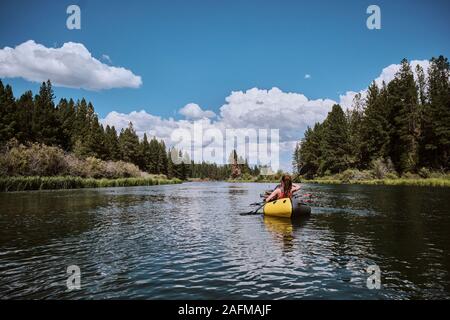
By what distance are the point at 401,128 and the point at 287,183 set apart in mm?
66844

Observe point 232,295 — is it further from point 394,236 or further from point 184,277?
point 394,236

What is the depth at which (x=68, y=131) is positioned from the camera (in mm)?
96562

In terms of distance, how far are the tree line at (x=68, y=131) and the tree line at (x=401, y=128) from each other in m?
65.9

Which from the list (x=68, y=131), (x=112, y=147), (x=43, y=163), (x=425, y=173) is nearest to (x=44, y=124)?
(x=68, y=131)

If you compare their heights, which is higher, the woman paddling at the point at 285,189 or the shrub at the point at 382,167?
the shrub at the point at 382,167

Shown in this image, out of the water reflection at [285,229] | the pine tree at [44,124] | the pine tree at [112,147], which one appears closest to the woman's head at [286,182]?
the water reflection at [285,229]

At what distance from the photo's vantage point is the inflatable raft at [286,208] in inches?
847

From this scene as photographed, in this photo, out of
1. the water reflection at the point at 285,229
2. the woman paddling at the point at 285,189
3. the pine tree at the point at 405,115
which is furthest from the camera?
the pine tree at the point at 405,115

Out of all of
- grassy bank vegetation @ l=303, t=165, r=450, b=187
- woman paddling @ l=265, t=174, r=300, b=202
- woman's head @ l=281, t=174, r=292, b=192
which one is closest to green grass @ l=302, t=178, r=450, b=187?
grassy bank vegetation @ l=303, t=165, r=450, b=187

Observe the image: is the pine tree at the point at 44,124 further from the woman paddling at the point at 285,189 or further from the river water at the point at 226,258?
the woman paddling at the point at 285,189

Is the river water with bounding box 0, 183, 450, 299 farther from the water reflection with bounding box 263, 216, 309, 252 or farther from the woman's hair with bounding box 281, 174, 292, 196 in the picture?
the woman's hair with bounding box 281, 174, 292, 196

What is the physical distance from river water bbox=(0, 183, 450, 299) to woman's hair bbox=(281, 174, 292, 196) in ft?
7.30
